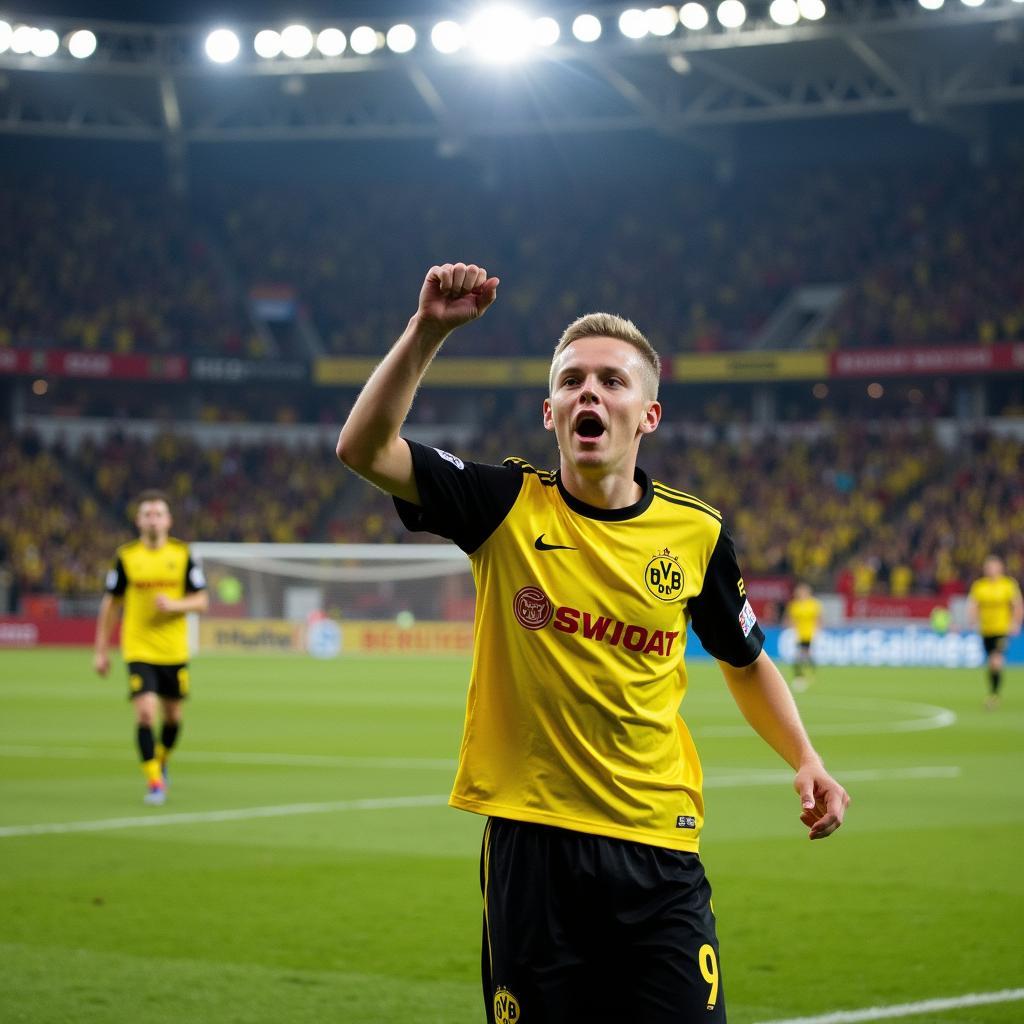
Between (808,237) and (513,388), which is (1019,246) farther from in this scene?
(513,388)

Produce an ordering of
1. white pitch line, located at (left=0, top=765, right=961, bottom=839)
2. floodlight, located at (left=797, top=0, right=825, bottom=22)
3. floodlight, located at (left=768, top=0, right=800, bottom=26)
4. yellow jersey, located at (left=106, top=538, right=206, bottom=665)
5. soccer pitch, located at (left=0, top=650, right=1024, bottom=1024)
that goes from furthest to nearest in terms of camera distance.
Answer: floodlight, located at (left=768, top=0, right=800, bottom=26), floodlight, located at (left=797, top=0, right=825, bottom=22), yellow jersey, located at (left=106, top=538, right=206, bottom=665), white pitch line, located at (left=0, top=765, right=961, bottom=839), soccer pitch, located at (left=0, top=650, right=1024, bottom=1024)

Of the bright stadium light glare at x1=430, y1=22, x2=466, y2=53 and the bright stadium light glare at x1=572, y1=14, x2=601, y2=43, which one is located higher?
the bright stadium light glare at x1=430, y1=22, x2=466, y2=53

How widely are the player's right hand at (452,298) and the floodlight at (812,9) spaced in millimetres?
40076

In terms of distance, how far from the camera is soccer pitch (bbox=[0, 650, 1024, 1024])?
22.9 ft

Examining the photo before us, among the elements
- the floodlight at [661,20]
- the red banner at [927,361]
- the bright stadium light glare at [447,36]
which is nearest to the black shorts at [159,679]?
the floodlight at [661,20]

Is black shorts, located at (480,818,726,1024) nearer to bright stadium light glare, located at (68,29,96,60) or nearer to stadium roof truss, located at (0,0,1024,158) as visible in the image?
stadium roof truss, located at (0,0,1024,158)

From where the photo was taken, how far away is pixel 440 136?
185ft

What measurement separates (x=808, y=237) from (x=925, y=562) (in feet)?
51.1

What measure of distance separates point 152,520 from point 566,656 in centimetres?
1011

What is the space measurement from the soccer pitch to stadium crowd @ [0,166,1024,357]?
3429 centimetres

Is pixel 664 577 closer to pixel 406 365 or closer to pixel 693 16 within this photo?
pixel 406 365

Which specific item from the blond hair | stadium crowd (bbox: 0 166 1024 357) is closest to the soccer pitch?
the blond hair

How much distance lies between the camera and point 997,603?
25.7 meters

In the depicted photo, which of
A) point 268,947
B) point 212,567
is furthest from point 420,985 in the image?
point 212,567
